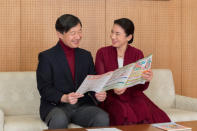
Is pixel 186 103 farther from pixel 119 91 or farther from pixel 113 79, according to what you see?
pixel 113 79

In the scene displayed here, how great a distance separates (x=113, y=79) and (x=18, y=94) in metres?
1.19

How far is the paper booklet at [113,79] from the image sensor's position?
8.12ft

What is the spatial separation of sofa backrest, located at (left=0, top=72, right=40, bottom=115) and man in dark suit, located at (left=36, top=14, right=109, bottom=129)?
0.42 m

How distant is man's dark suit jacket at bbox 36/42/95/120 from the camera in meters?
2.79

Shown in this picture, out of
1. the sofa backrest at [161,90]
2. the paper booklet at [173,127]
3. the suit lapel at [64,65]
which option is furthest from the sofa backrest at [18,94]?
the paper booklet at [173,127]

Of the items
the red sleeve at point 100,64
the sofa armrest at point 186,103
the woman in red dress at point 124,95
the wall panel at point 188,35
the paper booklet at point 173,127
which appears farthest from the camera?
the wall panel at point 188,35

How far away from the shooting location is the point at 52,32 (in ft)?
13.2

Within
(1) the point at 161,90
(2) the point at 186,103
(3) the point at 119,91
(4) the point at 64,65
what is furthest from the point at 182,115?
(4) the point at 64,65

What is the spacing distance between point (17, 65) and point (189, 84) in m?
2.40

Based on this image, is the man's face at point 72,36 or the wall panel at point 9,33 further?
the wall panel at point 9,33

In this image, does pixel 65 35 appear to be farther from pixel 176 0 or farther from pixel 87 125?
pixel 176 0

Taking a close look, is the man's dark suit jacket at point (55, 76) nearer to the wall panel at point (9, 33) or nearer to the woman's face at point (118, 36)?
the woman's face at point (118, 36)

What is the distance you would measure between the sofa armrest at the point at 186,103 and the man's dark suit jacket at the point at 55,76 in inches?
46.8

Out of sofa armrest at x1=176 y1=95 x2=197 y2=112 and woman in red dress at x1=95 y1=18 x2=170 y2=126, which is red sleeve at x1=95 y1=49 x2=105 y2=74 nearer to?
woman in red dress at x1=95 y1=18 x2=170 y2=126
